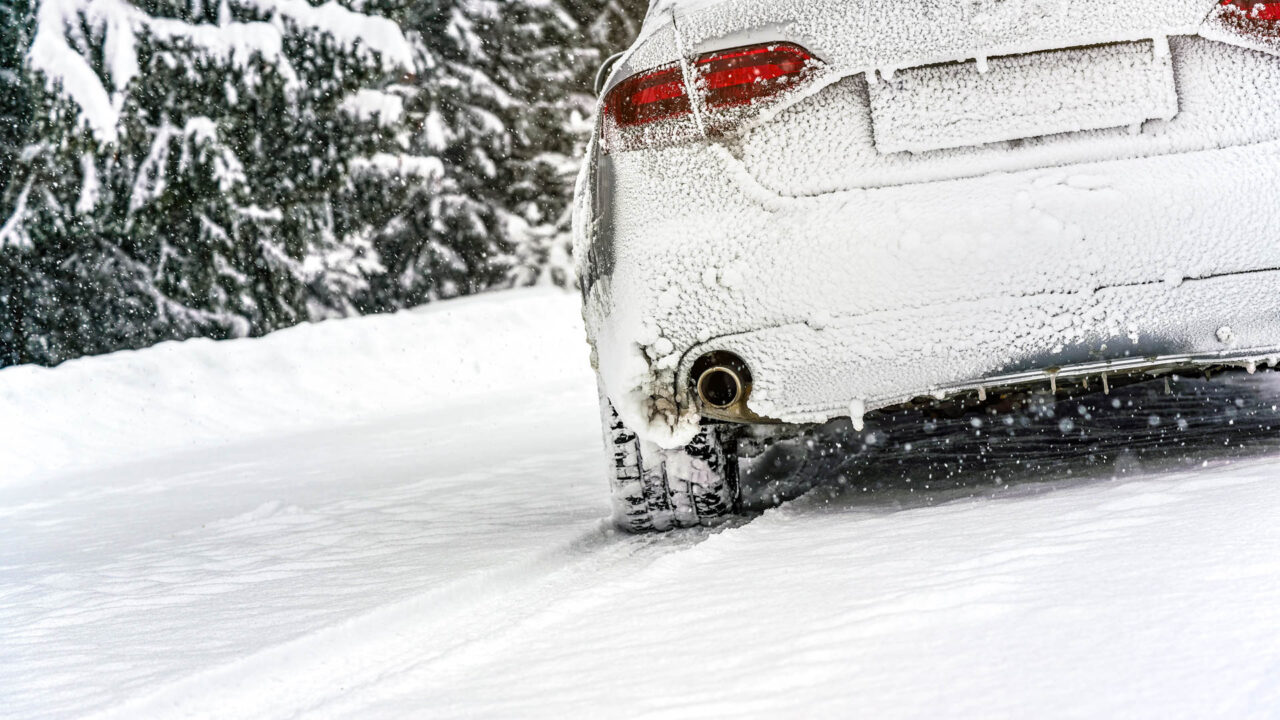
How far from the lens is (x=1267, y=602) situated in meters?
2.00

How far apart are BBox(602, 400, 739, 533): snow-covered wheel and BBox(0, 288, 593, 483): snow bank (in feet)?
18.0

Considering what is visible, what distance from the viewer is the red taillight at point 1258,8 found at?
2990 mm

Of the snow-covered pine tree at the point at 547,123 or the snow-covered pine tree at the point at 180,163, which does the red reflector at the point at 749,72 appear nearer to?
the snow-covered pine tree at the point at 180,163

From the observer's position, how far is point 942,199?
3047 millimetres

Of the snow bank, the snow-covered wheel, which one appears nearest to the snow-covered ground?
the snow-covered wheel

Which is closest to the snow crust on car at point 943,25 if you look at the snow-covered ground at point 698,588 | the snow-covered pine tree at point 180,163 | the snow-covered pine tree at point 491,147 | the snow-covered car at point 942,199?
the snow-covered car at point 942,199

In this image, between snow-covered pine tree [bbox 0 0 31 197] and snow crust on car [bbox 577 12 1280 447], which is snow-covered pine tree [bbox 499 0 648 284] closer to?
snow-covered pine tree [bbox 0 0 31 197]

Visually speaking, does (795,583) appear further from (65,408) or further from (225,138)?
(225,138)

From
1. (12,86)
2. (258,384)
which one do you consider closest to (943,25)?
(258,384)

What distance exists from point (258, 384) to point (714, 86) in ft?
26.1

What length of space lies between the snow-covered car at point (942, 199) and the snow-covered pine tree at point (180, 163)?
1039cm

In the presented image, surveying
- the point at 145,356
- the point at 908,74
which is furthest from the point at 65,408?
the point at 908,74

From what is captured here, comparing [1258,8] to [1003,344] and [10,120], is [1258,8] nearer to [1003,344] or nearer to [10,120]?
[1003,344]

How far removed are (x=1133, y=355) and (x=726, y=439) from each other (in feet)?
3.73
